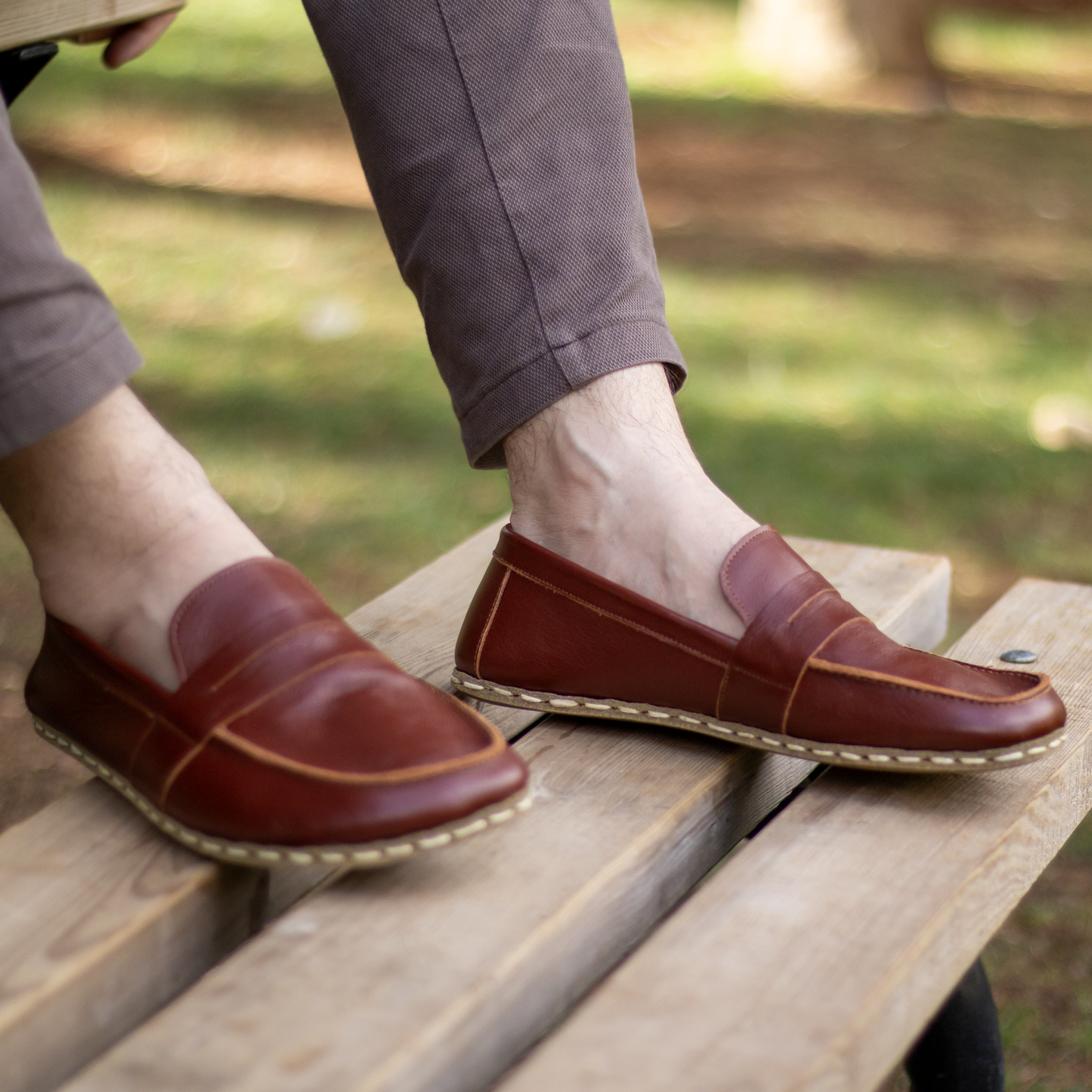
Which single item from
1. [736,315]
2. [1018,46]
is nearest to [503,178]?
[736,315]

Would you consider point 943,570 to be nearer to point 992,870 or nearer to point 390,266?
point 992,870

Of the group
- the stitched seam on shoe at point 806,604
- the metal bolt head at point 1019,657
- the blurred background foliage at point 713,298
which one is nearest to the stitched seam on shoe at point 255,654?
the stitched seam on shoe at point 806,604

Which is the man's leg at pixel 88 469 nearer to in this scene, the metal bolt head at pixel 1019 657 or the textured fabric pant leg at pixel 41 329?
the textured fabric pant leg at pixel 41 329

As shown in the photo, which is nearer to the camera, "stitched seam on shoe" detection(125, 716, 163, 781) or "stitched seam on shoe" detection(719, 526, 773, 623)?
"stitched seam on shoe" detection(125, 716, 163, 781)

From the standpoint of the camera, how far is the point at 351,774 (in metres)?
0.82

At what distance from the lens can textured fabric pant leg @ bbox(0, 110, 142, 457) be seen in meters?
0.83

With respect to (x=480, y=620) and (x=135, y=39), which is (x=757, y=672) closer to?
(x=480, y=620)

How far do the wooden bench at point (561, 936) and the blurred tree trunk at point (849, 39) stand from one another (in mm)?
4708

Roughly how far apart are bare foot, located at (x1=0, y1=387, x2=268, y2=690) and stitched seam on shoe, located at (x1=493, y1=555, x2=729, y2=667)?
0.75 feet

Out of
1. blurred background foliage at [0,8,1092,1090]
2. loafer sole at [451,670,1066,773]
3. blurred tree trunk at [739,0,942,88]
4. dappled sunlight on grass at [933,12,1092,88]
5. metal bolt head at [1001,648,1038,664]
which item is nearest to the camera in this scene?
loafer sole at [451,670,1066,773]

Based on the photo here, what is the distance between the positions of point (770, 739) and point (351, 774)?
0.32 metres

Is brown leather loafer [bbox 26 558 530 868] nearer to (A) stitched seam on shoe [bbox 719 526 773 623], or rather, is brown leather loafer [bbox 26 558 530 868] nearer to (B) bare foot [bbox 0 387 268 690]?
(B) bare foot [bbox 0 387 268 690]

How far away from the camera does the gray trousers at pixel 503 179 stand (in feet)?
3.51

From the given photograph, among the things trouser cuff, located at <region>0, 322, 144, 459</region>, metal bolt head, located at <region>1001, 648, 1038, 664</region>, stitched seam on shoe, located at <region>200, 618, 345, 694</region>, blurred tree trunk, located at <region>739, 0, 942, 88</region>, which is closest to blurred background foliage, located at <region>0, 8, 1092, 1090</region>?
blurred tree trunk, located at <region>739, 0, 942, 88</region>
